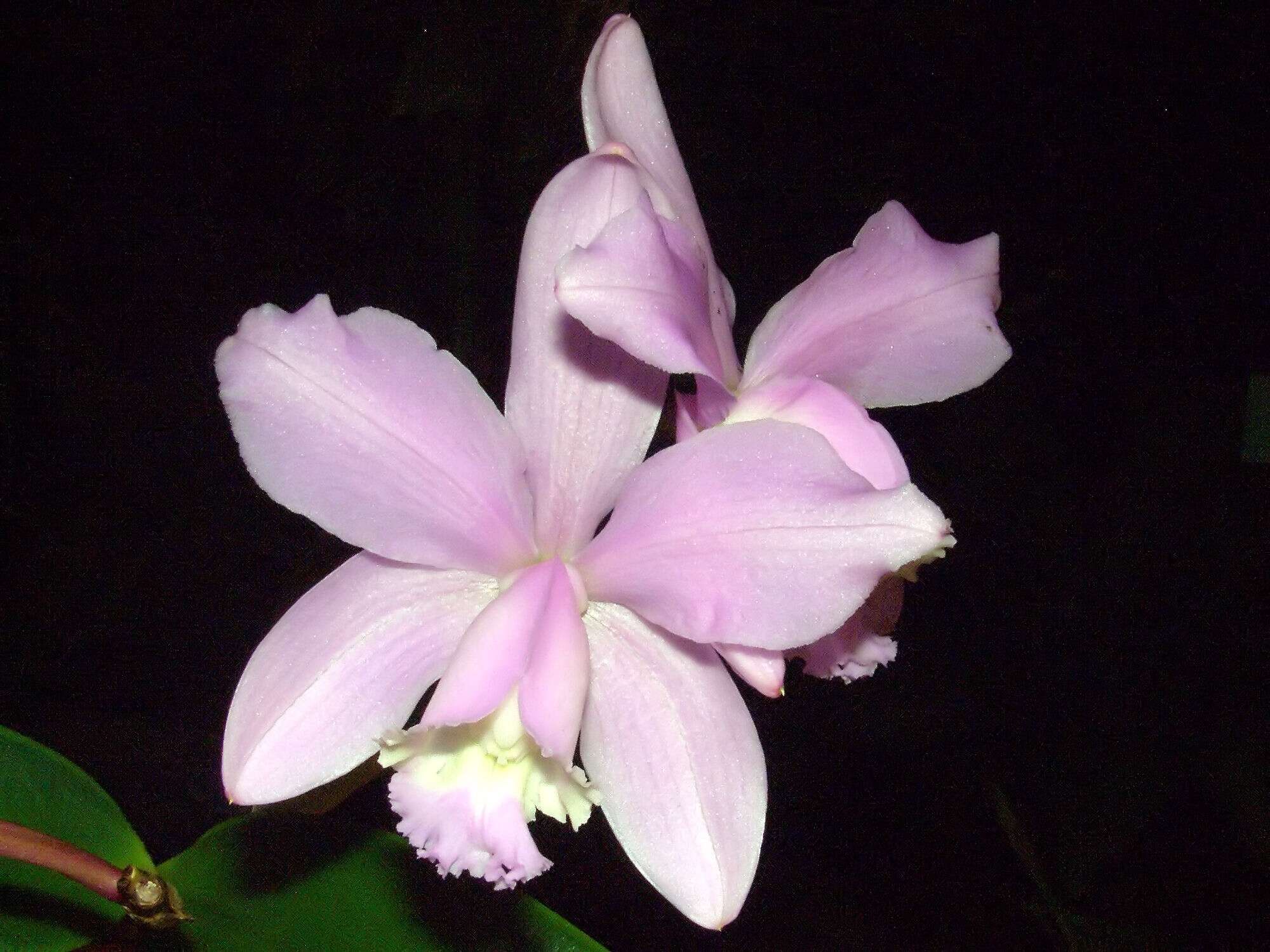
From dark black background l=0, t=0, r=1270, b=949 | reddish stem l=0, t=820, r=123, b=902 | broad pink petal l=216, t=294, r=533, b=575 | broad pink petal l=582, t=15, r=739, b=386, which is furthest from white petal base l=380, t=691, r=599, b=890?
dark black background l=0, t=0, r=1270, b=949

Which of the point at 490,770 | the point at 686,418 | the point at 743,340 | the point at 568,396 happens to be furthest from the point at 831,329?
the point at 743,340

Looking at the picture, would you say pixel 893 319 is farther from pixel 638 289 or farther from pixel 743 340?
pixel 743 340

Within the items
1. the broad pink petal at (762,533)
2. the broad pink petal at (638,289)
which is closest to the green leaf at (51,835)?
the broad pink petal at (762,533)

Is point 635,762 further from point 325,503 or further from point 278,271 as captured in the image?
point 278,271

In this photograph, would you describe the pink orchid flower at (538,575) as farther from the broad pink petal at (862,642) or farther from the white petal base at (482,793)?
the broad pink petal at (862,642)

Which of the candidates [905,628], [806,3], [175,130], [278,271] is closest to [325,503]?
[278,271]

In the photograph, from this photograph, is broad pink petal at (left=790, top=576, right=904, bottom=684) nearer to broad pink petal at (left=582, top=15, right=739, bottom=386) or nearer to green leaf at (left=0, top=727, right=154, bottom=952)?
broad pink petal at (left=582, top=15, right=739, bottom=386)
